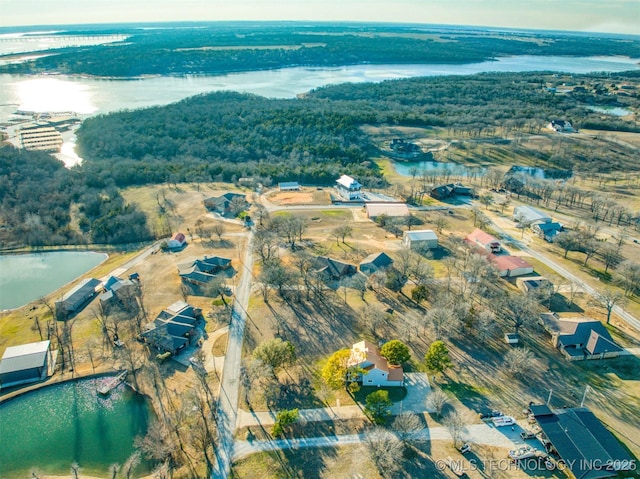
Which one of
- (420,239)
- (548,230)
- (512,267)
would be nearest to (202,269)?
(420,239)

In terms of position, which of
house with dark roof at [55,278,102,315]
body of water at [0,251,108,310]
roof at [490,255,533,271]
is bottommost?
body of water at [0,251,108,310]

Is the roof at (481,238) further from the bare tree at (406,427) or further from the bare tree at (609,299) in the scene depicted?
the bare tree at (406,427)

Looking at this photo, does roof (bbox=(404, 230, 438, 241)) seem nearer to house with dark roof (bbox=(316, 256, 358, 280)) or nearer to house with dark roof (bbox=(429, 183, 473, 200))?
house with dark roof (bbox=(316, 256, 358, 280))

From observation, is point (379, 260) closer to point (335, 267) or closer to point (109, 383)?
point (335, 267)

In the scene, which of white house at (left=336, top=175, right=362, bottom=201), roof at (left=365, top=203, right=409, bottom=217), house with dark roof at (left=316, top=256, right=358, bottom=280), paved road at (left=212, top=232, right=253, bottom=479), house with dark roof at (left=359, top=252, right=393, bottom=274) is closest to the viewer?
paved road at (left=212, top=232, right=253, bottom=479)

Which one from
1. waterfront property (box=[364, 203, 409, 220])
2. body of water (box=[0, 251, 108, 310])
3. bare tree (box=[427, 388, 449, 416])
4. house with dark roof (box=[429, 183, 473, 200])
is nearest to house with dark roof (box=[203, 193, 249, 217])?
body of water (box=[0, 251, 108, 310])

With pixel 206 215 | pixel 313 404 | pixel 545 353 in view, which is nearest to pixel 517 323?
pixel 545 353
